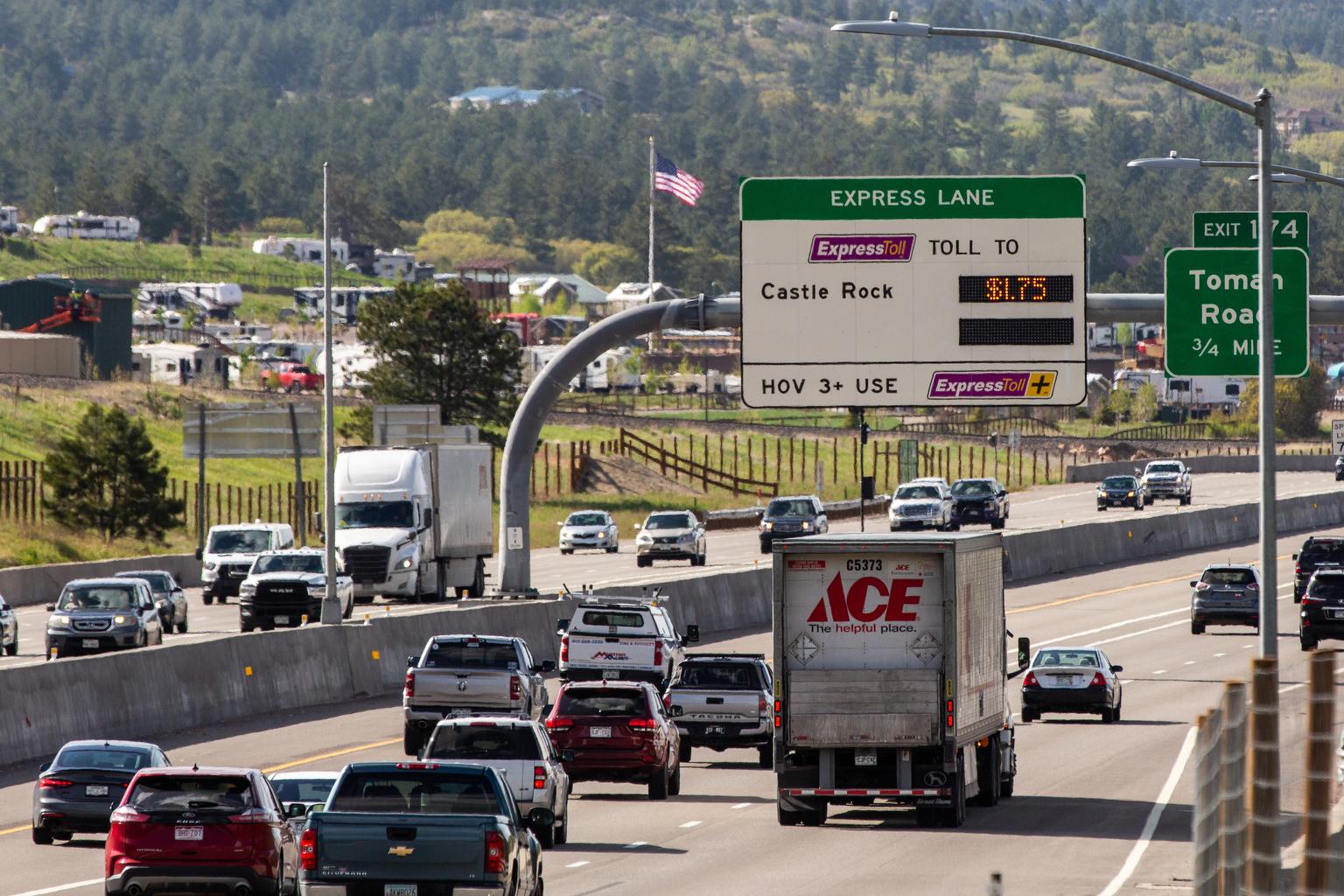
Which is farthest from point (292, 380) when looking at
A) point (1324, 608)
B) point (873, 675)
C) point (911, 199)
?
point (873, 675)

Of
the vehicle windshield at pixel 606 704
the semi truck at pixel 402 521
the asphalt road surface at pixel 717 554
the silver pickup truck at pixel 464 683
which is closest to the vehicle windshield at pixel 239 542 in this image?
the asphalt road surface at pixel 717 554

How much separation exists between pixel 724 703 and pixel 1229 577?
24.9m

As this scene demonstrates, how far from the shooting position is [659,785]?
27.9 metres

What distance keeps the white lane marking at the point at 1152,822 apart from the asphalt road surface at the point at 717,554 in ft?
56.4

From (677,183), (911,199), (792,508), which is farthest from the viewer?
(677,183)

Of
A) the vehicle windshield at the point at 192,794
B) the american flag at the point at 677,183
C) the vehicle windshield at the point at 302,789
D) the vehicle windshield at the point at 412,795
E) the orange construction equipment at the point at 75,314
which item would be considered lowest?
the vehicle windshield at the point at 302,789

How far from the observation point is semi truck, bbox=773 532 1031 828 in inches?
990

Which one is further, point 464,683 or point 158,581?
point 158,581

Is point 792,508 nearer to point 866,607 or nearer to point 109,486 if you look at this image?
point 109,486

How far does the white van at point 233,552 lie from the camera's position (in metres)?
57.5

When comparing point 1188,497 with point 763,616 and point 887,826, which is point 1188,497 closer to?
point 763,616

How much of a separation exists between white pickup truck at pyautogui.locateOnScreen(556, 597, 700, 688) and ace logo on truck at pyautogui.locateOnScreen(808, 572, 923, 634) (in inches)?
469

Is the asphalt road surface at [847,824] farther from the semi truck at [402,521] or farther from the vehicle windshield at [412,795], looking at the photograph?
the semi truck at [402,521]

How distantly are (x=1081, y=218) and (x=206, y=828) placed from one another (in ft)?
56.0
